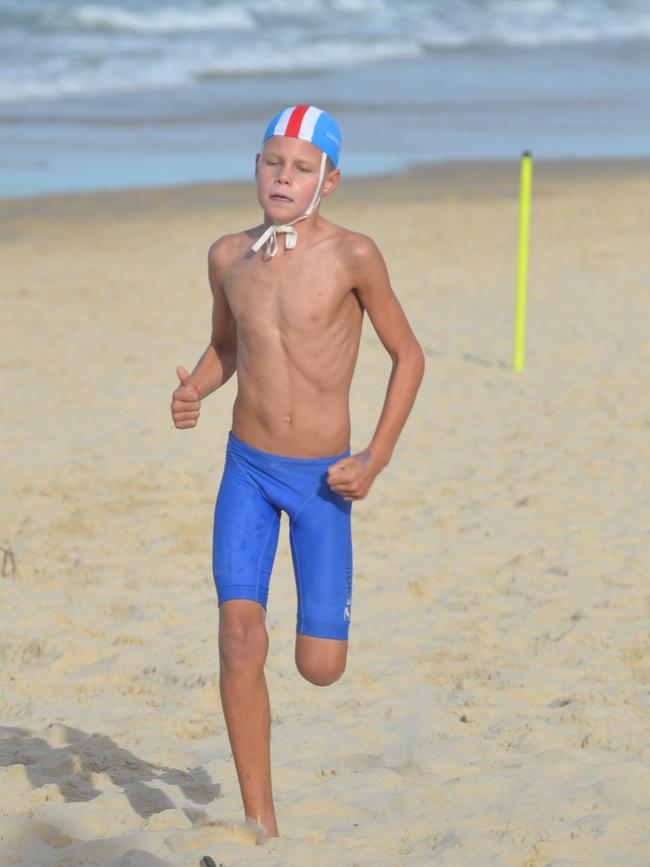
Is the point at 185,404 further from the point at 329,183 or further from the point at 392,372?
the point at 329,183

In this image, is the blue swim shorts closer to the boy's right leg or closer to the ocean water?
the boy's right leg

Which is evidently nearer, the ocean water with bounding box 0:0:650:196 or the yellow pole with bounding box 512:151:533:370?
the yellow pole with bounding box 512:151:533:370

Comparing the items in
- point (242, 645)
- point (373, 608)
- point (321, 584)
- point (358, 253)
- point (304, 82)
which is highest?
point (304, 82)

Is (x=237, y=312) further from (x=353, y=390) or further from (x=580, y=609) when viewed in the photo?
(x=353, y=390)

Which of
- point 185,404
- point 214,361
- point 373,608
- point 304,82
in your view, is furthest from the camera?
point 304,82

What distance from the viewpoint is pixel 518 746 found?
481 cm

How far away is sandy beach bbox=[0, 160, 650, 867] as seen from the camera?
421 cm

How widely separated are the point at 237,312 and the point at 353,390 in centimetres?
559

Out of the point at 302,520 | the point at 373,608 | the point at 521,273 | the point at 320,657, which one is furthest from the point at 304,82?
the point at 320,657

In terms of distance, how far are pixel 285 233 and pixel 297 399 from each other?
0.45 metres

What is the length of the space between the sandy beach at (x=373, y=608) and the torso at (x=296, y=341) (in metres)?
1.10

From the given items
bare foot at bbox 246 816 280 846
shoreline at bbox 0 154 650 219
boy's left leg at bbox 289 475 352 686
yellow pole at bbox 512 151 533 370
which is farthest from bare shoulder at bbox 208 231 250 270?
shoreline at bbox 0 154 650 219

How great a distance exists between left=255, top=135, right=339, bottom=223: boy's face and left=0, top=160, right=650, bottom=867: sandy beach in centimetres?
168

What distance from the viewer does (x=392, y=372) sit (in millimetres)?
4020
